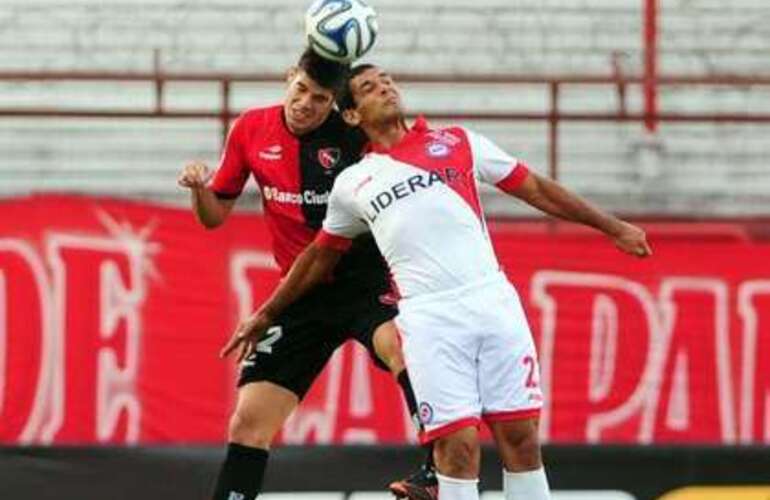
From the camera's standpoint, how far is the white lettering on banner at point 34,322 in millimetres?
11461

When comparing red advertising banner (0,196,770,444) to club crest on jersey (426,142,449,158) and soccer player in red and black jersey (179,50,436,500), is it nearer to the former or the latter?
soccer player in red and black jersey (179,50,436,500)

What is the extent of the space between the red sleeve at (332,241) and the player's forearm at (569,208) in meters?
0.71

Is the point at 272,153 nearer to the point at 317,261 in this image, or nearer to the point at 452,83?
the point at 317,261

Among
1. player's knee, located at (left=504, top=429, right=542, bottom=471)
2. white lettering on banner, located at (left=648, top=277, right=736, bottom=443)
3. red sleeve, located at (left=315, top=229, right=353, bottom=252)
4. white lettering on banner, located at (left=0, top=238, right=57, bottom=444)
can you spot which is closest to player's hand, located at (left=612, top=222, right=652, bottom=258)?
player's knee, located at (left=504, top=429, right=542, bottom=471)

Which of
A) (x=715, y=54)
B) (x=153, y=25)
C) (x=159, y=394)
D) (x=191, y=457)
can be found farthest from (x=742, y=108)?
(x=191, y=457)

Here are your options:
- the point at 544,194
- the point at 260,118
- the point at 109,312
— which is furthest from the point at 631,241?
the point at 109,312

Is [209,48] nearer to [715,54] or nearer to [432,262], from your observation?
[715,54]

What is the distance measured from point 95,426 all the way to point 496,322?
4.27 metres

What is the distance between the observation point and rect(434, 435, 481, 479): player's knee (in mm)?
7844

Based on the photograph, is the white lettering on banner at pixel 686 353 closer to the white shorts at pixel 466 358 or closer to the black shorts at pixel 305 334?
the black shorts at pixel 305 334

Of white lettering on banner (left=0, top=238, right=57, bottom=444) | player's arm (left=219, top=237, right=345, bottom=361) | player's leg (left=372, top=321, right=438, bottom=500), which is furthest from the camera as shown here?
white lettering on banner (left=0, top=238, right=57, bottom=444)

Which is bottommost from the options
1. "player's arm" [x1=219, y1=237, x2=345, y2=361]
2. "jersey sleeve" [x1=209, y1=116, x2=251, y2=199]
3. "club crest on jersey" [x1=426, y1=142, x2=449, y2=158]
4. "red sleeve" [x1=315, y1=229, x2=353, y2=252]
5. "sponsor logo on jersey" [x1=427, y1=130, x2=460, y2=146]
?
"player's arm" [x1=219, y1=237, x2=345, y2=361]

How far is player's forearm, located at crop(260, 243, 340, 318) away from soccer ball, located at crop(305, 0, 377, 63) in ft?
2.41

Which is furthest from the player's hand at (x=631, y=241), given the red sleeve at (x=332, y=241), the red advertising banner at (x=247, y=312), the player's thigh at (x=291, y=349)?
the red advertising banner at (x=247, y=312)
